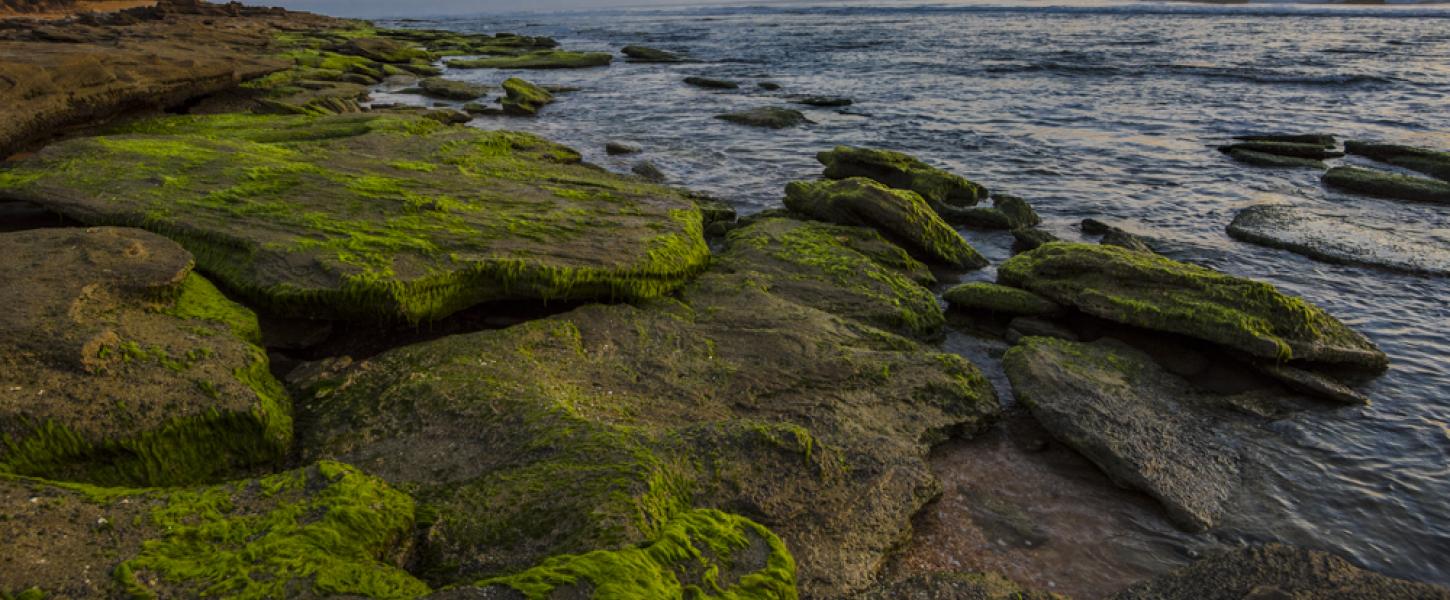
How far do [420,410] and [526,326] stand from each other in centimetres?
157

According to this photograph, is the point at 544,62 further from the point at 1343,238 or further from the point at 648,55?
the point at 1343,238

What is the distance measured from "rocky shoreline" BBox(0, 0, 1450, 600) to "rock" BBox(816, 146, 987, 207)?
97.2 inches

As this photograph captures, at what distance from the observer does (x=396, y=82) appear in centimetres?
2962

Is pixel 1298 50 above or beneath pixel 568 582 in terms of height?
above

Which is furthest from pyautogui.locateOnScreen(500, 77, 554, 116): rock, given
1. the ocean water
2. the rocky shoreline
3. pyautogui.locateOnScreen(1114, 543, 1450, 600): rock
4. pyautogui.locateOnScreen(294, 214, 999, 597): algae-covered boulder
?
pyautogui.locateOnScreen(1114, 543, 1450, 600): rock

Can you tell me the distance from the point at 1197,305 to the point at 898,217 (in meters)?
4.21

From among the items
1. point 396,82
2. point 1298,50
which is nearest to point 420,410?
point 396,82

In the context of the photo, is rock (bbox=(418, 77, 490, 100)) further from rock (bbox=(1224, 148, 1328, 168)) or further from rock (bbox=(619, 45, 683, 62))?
rock (bbox=(1224, 148, 1328, 168))

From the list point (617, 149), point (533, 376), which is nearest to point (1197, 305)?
point (533, 376)

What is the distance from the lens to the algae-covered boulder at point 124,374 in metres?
4.63

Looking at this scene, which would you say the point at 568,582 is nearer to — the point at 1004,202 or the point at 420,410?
the point at 420,410

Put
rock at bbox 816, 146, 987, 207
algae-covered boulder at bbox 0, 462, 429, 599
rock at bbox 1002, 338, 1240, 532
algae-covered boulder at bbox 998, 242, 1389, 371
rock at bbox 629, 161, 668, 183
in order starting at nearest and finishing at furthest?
1. algae-covered boulder at bbox 0, 462, 429, 599
2. rock at bbox 1002, 338, 1240, 532
3. algae-covered boulder at bbox 998, 242, 1389, 371
4. rock at bbox 816, 146, 987, 207
5. rock at bbox 629, 161, 668, 183

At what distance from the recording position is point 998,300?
927 centimetres

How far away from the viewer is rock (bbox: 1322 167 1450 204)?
13961mm
